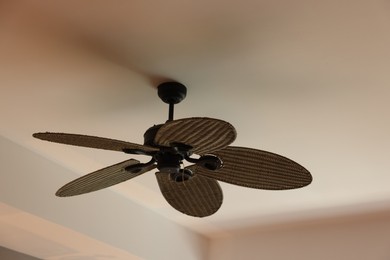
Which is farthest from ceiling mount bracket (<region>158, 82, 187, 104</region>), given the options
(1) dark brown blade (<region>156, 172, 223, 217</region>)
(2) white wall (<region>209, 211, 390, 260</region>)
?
(2) white wall (<region>209, 211, 390, 260</region>)

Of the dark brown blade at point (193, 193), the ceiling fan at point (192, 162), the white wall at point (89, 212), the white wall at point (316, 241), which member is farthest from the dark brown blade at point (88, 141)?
the white wall at point (316, 241)

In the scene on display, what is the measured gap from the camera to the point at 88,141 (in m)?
1.36

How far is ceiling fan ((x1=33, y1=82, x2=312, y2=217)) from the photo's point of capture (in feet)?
4.11

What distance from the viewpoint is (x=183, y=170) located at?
146cm

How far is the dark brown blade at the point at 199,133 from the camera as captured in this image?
3.84 ft

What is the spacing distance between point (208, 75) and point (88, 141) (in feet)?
1.32

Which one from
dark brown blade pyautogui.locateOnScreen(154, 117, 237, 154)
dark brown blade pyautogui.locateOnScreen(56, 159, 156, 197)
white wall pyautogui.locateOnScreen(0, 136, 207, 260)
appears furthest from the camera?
white wall pyautogui.locateOnScreen(0, 136, 207, 260)

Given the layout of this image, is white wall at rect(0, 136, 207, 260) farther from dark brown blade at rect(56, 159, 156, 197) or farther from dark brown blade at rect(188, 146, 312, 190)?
dark brown blade at rect(188, 146, 312, 190)

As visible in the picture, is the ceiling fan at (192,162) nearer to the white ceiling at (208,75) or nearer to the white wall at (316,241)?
the white ceiling at (208,75)

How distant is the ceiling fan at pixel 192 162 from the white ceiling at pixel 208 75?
0.52 feet

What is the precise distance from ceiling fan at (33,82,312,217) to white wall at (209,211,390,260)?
136 cm

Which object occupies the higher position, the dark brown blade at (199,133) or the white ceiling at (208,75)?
the white ceiling at (208,75)

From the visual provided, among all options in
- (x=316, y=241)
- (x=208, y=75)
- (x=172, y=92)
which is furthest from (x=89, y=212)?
(x=316, y=241)

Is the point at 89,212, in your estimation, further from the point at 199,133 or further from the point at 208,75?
the point at 199,133
